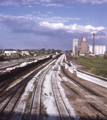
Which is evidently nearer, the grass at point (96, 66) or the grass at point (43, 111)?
the grass at point (43, 111)

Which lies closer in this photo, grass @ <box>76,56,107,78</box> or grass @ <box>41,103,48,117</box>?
grass @ <box>41,103,48,117</box>

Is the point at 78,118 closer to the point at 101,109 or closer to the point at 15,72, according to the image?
the point at 101,109

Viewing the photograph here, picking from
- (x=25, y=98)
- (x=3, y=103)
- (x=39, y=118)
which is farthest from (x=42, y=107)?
(x=3, y=103)

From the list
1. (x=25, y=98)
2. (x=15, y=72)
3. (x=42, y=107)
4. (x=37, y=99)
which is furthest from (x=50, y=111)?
(x=15, y=72)

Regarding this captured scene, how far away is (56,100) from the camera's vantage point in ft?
31.7

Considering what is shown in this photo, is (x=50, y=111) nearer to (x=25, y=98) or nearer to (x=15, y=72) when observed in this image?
(x=25, y=98)

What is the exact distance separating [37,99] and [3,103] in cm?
266

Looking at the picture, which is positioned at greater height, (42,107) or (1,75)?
(1,75)

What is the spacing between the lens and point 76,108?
831 cm

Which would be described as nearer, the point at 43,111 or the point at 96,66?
the point at 43,111

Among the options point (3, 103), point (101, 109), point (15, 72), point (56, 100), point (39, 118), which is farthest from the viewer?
point (15, 72)

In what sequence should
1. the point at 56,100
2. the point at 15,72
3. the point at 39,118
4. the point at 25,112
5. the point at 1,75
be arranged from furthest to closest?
1. the point at 15,72
2. the point at 1,75
3. the point at 56,100
4. the point at 25,112
5. the point at 39,118

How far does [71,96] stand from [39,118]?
14.7 ft

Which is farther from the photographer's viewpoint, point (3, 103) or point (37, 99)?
point (37, 99)
